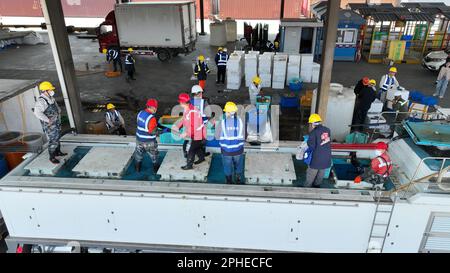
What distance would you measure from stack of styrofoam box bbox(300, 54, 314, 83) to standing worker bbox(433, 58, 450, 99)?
17.0 ft

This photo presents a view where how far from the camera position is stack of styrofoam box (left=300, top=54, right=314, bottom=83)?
16031 mm

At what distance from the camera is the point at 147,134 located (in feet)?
21.7

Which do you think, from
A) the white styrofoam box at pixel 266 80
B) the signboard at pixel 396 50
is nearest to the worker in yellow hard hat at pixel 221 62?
the white styrofoam box at pixel 266 80

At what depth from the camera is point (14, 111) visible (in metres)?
9.11

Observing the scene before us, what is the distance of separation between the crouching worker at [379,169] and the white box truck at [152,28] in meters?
15.6

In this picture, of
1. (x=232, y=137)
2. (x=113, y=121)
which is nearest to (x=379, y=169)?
→ (x=232, y=137)

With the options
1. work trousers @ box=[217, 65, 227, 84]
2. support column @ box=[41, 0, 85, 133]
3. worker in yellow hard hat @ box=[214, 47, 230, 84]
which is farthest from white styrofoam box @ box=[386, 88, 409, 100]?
support column @ box=[41, 0, 85, 133]

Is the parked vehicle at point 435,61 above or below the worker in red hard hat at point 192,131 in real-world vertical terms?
below

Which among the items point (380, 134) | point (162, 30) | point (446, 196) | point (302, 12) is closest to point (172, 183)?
point (446, 196)

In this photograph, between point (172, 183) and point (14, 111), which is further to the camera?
point (14, 111)

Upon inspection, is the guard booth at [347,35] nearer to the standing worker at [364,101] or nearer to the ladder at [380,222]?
the standing worker at [364,101]

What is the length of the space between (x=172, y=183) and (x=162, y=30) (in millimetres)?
15205

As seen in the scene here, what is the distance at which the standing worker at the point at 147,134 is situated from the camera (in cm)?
651

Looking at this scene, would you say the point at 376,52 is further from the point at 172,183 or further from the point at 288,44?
the point at 172,183
